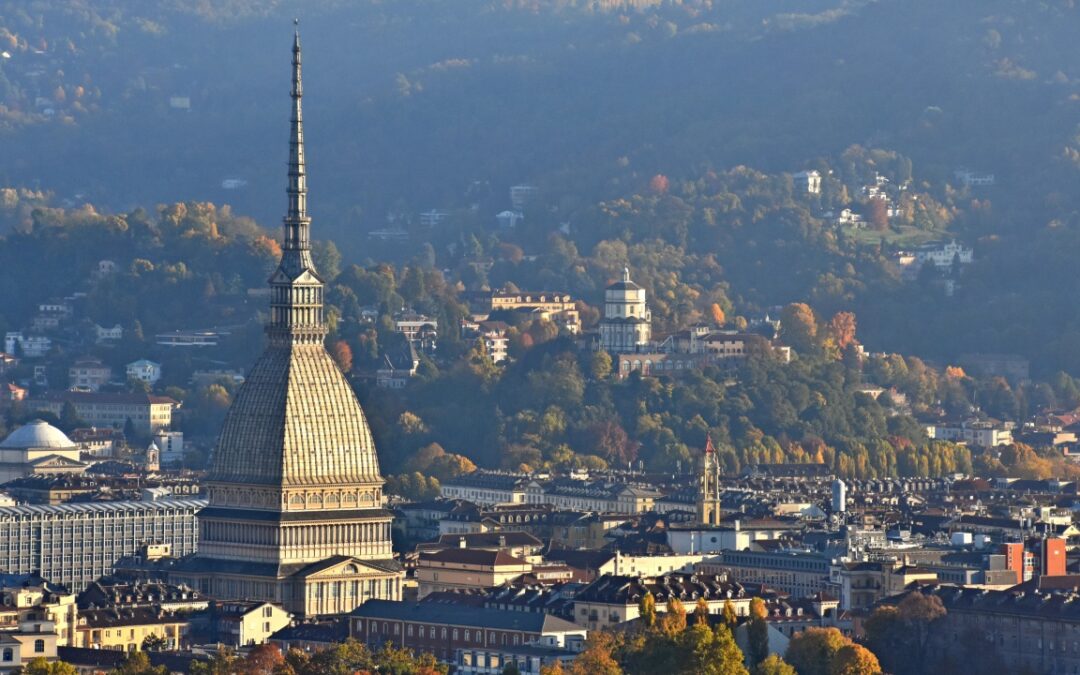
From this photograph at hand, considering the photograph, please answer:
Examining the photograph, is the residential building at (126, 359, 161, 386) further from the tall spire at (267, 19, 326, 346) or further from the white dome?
the tall spire at (267, 19, 326, 346)

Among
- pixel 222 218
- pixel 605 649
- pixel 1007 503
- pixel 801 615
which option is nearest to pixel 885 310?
pixel 222 218

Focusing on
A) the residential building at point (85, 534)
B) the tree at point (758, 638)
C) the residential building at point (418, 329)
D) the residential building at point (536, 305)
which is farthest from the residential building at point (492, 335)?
the tree at point (758, 638)

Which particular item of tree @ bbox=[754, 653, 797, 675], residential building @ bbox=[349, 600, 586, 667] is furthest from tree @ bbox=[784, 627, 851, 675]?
residential building @ bbox=[349, 600, 586, 667]

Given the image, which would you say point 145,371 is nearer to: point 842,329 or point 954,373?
point 842,329

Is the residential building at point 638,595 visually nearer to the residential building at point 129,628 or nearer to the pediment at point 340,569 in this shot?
the residential building at point 129,628

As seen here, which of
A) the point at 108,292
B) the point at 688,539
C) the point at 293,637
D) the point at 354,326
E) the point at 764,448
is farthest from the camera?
the point at 108,292

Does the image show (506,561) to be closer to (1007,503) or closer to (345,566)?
(345,566)

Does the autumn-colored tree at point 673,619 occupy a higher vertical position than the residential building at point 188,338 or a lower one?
lower

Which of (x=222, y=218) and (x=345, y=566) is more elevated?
(x=222, y=218)
